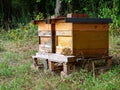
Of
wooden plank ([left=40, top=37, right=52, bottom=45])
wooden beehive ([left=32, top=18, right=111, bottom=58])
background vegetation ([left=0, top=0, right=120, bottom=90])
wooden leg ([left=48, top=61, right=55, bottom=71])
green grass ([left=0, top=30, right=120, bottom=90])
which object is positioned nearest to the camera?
green grass ([left=0, top=30, right=120, bottom=90])

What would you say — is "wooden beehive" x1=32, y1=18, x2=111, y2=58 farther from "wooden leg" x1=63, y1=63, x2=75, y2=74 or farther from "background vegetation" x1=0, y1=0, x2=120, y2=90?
"background vegetation" x1=0, y1=0, x2=120, y2=90

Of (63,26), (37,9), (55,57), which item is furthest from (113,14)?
(55,57)

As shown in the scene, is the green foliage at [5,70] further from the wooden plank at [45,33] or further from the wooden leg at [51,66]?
the wooden plank at [45,33]

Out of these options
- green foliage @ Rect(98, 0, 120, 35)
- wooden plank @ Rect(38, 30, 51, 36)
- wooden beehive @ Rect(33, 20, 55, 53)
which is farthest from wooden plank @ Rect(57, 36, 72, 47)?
green foliage @ Rect(98, 0, 120, 35)

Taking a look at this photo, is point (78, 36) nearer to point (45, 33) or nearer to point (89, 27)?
point (89, 27)

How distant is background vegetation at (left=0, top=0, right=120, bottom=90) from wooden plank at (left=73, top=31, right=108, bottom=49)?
54 centimetres

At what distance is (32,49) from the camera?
401 inches

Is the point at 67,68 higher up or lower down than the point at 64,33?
lower down

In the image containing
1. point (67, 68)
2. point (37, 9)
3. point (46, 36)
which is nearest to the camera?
point (67, 68)

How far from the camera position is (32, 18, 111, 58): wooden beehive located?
644 centimetres

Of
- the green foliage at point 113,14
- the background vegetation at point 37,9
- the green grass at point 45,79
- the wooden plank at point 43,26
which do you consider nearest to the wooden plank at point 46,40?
the wooden plank at point 43,26

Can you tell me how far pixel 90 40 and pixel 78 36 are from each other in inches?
13.0

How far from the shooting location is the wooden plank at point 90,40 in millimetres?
6461

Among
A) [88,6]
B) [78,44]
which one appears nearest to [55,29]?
[78,44]
